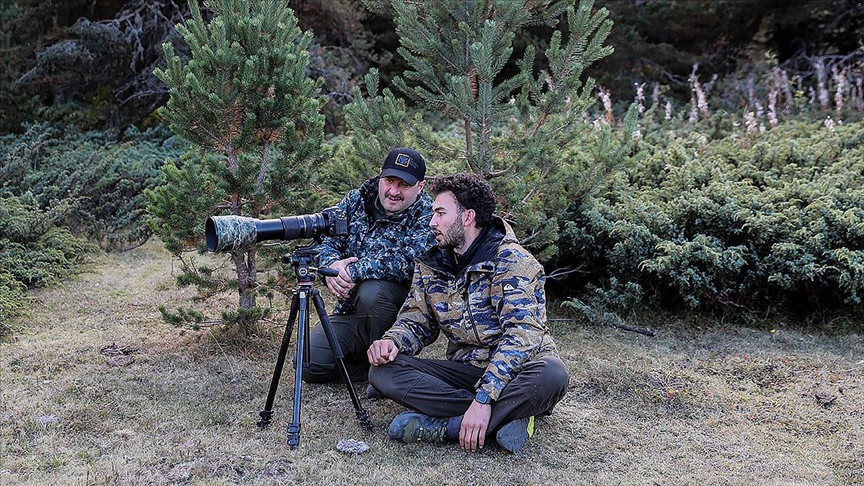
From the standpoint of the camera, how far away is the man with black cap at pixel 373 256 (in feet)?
13.2

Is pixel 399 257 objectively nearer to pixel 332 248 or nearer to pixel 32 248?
pixel 332 248

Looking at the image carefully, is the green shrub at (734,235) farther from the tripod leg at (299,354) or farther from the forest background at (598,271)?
the tripod leg at (299,354)

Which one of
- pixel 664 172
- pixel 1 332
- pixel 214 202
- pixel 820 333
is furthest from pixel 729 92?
pixel 1 332

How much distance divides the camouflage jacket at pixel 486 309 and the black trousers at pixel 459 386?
7cm

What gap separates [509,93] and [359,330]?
1.95 m

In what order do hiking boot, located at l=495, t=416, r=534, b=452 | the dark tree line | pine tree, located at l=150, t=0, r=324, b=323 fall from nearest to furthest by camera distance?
hiking boot, located at l=495, t=416, r=534, b=452 < pine tree, located at l=150, t=0, r=324, b=323 < the dark tree line

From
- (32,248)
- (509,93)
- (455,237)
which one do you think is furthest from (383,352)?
(32,248)

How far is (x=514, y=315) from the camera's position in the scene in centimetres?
331

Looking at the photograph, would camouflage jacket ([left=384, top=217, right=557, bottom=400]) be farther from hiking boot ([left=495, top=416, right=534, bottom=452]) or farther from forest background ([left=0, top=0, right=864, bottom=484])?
forest background ([left=0, top=0, right=864, bottom=484])

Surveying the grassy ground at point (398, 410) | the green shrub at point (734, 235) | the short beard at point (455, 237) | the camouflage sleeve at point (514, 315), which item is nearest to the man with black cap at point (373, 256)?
the grassy ground at point (398, 410)

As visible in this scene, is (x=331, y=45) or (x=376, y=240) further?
(x=331, y=45)

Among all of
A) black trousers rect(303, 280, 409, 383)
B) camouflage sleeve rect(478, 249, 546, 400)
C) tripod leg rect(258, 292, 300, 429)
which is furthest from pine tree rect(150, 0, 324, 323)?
camouflage sleeve rect(478, 249, 546, 400)

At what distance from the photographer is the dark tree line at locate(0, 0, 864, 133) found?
9.46 m

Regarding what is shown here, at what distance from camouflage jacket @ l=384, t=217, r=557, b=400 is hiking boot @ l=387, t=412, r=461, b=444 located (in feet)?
1.08
